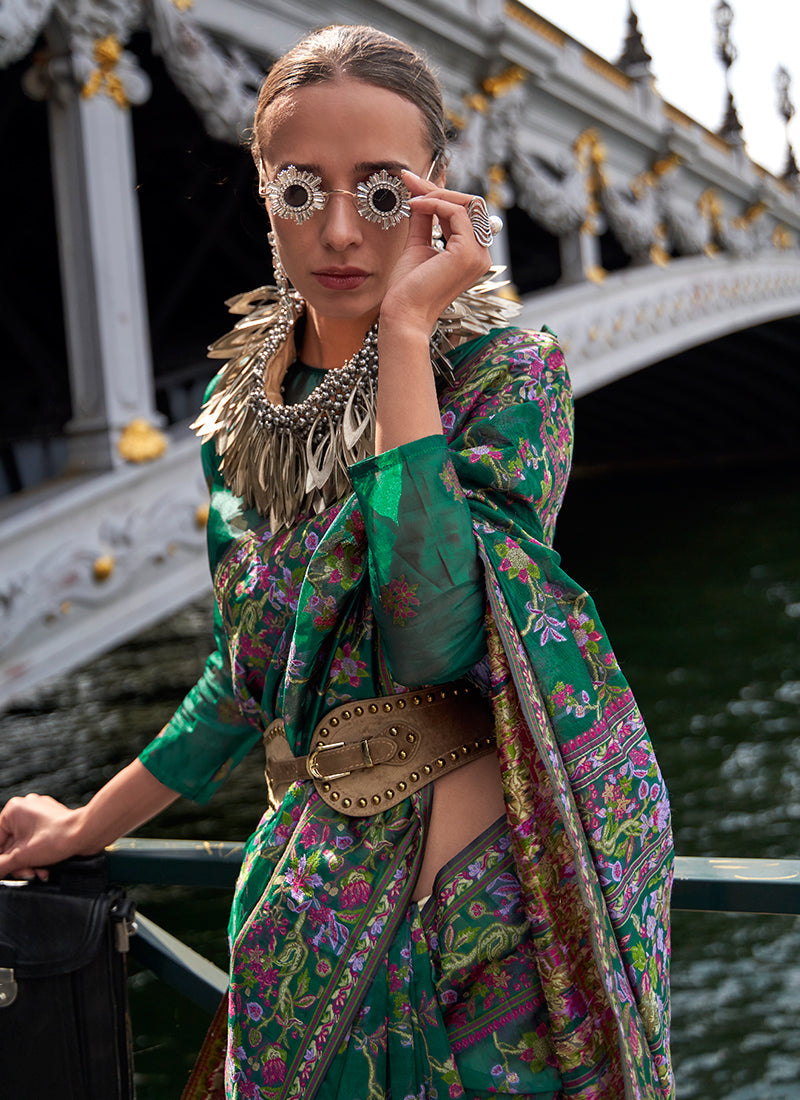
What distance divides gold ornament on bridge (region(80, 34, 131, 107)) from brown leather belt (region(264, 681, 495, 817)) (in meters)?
4.74

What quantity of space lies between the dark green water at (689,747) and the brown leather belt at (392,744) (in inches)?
115

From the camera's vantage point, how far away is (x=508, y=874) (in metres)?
1.01

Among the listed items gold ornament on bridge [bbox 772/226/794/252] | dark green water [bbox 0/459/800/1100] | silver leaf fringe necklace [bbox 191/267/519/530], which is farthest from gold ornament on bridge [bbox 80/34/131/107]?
gold ornament on bridge [bbox 772/226/794/252]

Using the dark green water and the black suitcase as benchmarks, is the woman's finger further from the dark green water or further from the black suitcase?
the dark green water

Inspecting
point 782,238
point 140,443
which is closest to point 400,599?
point 140,443

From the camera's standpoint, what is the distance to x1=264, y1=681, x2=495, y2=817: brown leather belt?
1046 mm

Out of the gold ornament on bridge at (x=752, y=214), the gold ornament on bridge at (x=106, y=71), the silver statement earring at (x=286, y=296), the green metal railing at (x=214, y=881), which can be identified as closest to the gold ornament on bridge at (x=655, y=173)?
the gold ornament on bridge at (x=752, y=214)

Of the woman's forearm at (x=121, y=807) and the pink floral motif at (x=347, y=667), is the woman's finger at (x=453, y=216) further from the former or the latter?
the woman's forearm at (x=121, y=807)

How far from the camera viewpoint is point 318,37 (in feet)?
3.68

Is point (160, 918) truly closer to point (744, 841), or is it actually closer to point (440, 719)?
point (744, 841)

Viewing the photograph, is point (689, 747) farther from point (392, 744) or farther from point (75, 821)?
point (392, 744)

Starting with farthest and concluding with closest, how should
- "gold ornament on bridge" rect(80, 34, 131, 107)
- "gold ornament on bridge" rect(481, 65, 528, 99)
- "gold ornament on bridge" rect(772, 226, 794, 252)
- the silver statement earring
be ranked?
"gold ornament on bridge" rect(772, 226, 794, 252) < "gold ornament on bridge" rect(481, 65, 528, 99) < "gold ornament on bridge" rect(80, 34, 131, 107) < the silver statement earring

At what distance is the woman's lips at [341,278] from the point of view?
3.67 feet

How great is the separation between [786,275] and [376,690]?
17.4 metres
